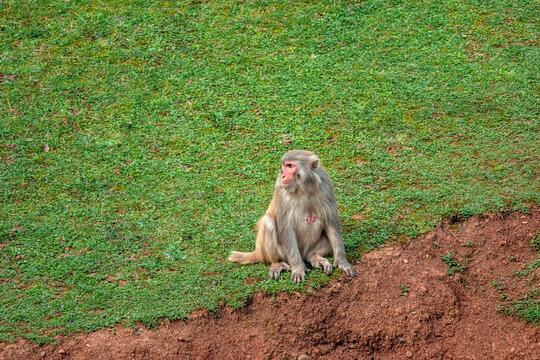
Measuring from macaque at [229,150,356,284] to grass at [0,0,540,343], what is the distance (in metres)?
→ 0.30

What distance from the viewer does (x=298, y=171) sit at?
820cm

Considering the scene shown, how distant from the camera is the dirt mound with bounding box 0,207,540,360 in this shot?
25.6ft

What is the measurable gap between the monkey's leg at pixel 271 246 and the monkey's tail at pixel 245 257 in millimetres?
225

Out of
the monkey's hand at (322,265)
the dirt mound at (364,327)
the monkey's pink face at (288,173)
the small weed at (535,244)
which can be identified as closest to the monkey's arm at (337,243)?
the monkey's hand at (322,265)

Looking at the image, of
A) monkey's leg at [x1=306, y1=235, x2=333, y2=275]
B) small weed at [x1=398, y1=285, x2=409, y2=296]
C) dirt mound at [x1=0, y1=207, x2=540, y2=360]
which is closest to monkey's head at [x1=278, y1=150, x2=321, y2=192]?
monkey's leg at [x1=306, y1=235, x2=333, y2=275]

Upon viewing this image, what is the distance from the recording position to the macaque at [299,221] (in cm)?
826

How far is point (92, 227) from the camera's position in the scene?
10125mm

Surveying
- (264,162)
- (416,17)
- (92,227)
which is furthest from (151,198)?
(416,17)

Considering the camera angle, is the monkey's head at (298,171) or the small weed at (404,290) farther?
the small weed at (404,290)

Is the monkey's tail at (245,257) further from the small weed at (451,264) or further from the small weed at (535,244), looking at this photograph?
the small weed at (535,244)

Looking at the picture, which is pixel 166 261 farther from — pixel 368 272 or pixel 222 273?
pixel 368 272

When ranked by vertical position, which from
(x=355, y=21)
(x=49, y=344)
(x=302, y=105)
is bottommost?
(x=49, y=344)

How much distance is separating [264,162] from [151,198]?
2093 mm

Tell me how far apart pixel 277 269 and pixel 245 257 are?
0.63 metres
